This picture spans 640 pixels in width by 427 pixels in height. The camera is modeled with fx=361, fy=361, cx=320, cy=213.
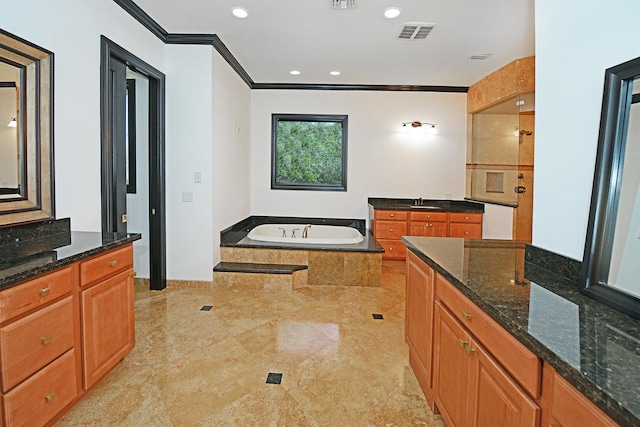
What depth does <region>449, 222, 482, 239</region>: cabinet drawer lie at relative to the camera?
17.2 feet

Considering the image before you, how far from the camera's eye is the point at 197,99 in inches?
148

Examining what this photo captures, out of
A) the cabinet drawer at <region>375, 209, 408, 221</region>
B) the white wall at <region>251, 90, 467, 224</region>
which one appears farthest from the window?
the cabinet drawer at <region>375, 209, 408, 221</region>

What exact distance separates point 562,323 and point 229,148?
4025 mm

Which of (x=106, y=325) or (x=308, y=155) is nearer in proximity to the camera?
(x=106, y=325)

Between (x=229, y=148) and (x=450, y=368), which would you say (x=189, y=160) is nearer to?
(x=229, y=148)

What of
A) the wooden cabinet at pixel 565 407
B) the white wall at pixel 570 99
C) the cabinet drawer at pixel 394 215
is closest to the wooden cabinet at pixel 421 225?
the cabinet drawer at pixel 394 215

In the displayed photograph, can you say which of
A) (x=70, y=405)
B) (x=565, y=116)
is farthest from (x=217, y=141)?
(x=565, y=116)

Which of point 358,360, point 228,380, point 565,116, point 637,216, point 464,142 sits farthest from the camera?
point 464,142

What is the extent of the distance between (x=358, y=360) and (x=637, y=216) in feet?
5.89

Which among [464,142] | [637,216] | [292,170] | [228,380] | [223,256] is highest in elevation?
[464,142]

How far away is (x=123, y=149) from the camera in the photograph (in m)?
3.17

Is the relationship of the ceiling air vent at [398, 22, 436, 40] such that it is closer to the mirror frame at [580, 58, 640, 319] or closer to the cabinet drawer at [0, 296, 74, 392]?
the mirror frame at [580, 58, 640, 319]

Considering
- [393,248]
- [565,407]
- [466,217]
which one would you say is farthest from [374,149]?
[565,407]

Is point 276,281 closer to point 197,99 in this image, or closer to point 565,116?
point 197,99
